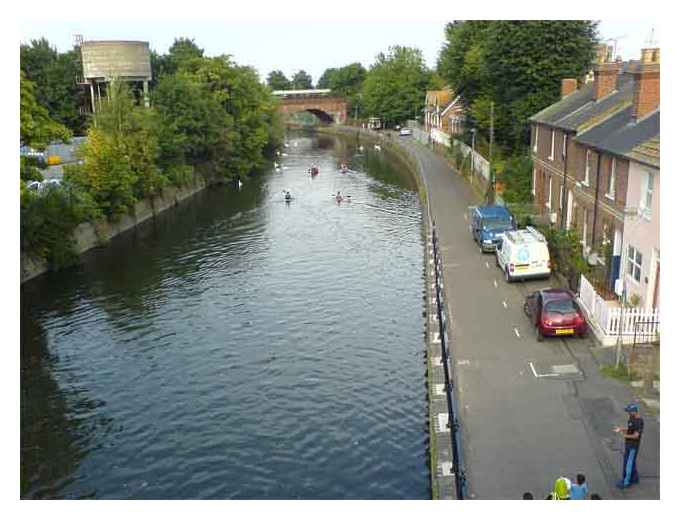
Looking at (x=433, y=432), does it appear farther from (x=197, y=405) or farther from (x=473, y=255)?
(x=473, y=255)

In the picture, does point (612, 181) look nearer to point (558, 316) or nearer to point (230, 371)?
point (558, 316)

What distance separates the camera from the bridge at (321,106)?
456ft

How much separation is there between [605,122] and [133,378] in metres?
23.3

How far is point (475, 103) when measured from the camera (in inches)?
2338

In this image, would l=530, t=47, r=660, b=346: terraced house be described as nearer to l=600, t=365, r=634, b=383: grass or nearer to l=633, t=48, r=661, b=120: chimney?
l=633, t=48, r=661, b=120: chimney

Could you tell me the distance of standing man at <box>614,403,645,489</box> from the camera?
13.8 metres

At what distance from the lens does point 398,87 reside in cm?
12812

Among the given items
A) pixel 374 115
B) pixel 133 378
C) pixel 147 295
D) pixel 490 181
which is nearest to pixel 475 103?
pixel 490 181

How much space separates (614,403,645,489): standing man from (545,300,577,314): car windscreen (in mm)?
8391

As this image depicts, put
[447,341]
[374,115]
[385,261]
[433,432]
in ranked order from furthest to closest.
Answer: [374,115]
[385,261]
[447,341]
[433,432]

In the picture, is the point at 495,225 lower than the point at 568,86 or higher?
lower

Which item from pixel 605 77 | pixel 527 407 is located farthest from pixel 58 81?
pixel 527 407

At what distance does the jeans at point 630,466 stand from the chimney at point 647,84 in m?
16.8

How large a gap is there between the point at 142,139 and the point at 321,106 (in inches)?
3804
